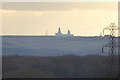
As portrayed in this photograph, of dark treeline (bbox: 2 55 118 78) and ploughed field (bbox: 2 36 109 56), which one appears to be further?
ploughed field (bbox: 2 36 109 56)

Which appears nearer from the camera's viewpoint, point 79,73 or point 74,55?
point 79,73

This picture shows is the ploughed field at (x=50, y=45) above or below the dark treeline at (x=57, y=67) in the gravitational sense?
above

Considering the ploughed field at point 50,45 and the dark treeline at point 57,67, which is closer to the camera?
the dark treeline at point 57,67

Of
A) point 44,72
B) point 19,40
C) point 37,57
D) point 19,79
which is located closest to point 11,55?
point 37,57

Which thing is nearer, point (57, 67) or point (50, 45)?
point (57, 67)

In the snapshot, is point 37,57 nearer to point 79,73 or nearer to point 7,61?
point 7,61

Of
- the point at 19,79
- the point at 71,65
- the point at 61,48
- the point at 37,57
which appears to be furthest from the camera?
the point at 61,48

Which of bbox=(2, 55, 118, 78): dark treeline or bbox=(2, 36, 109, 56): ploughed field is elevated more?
bbox=(2, 36, 109, 56): ploughed field

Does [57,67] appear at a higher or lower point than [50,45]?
lower
